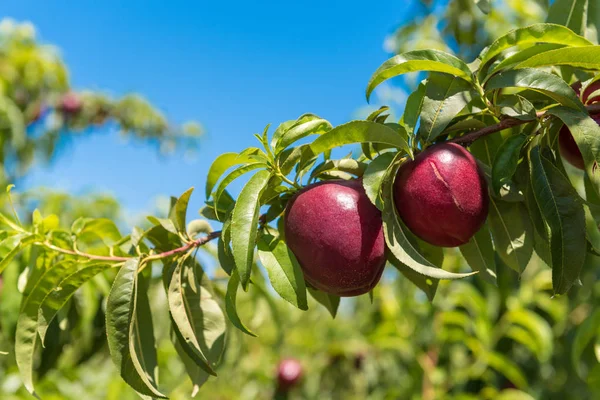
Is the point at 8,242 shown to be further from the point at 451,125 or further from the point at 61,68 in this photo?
the point at 61,68

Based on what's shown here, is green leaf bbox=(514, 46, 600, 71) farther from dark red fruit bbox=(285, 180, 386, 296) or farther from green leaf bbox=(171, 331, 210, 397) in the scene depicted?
green leaf bbox=(171, 331, 210, 397)

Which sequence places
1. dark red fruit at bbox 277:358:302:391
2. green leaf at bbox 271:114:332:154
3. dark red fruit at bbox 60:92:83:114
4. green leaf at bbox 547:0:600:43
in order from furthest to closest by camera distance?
dark red fruit at bbox 60:92:83:114 < dark red fruit at bbox 277:358:302:391 < green leaf at bbox 547:0:600:43 < green leaf at bbox 271:114:332:154

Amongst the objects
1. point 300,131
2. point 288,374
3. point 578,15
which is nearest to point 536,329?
point 288,374

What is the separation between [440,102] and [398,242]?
177 millimetres

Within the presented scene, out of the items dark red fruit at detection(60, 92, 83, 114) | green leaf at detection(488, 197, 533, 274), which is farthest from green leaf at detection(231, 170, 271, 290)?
dark red fruit at detection(60, 92, 83, 114)

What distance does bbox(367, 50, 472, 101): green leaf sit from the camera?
0.69 m

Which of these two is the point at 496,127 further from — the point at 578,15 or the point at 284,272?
the point at 578,15

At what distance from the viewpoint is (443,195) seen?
693mm

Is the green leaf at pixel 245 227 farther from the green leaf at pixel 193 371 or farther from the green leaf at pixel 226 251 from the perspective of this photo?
the green leaf at pixel 193 371

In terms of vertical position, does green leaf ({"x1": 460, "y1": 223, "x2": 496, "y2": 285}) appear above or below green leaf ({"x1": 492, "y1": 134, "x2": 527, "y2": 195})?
below

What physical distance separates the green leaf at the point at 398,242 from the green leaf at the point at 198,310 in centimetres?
29

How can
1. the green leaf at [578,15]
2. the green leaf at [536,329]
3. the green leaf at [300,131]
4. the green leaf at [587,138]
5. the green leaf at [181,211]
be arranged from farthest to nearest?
1. the green leaf at [536,329]
2. the green leaf at [578,15]
3. the green leaf at [181,211]
4. the green leaf at [300,131]
5. the green leaf at [587,138]

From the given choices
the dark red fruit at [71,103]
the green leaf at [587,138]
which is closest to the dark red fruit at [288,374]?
the green leaf at [587,138]

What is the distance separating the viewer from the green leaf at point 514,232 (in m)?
0.77
